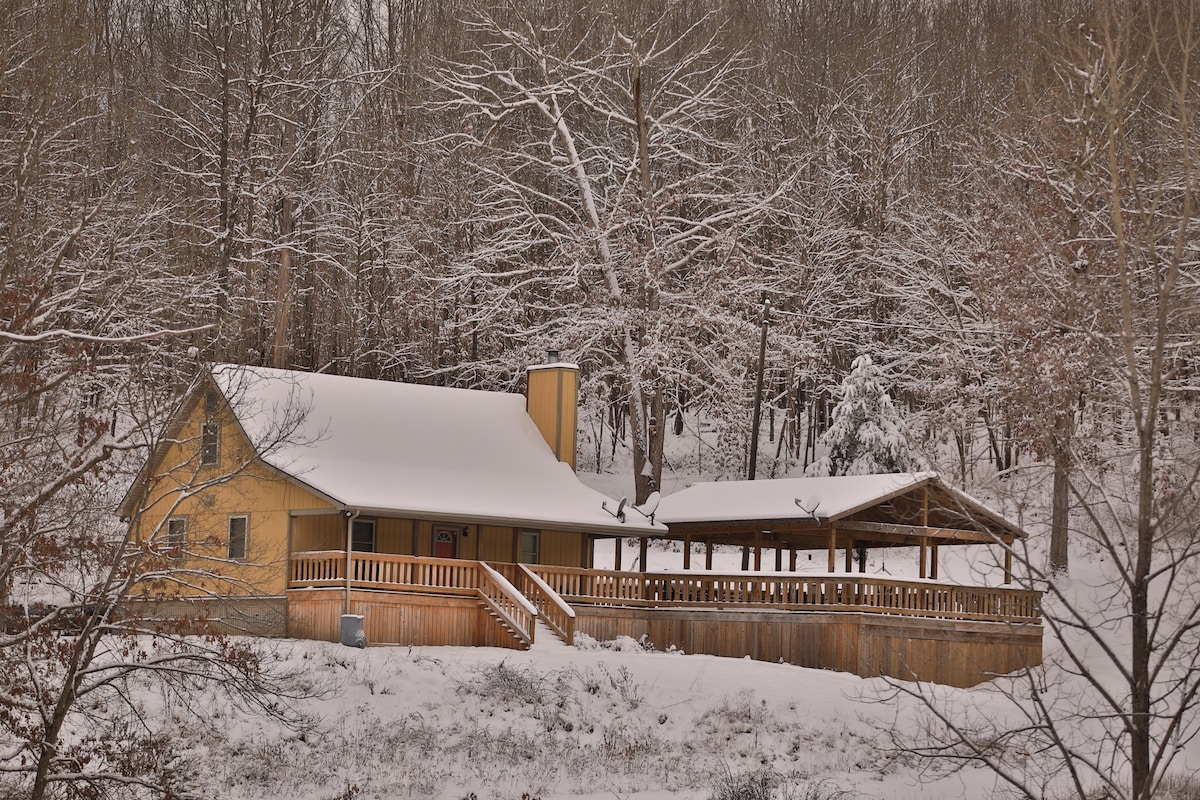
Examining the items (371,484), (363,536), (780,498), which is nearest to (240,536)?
Answer: (363,536)

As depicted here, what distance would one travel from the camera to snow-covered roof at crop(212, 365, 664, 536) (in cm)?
3228

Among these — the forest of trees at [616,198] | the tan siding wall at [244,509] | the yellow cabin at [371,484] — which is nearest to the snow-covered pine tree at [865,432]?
the forest of trees at [616,198]

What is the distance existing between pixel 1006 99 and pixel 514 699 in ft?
79.9

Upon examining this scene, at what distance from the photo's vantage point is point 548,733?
25734 millimetres

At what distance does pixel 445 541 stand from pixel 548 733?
33.7 feet

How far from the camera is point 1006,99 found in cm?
4225

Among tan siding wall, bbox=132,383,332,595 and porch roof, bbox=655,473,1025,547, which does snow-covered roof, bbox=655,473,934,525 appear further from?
tan siding wall, bbox=132,383,332,595

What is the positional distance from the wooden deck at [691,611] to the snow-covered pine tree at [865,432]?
511 inches

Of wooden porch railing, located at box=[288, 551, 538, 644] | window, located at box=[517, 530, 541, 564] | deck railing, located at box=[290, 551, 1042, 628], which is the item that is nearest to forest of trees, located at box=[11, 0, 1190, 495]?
deck railing, located at box=[290, 551, 1042, 628]

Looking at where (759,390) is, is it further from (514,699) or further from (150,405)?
(150,405)

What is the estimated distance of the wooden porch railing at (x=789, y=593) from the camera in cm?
3186

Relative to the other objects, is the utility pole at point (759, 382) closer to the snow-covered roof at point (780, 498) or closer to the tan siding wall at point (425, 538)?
the snow-covered roof at point (780, 498)

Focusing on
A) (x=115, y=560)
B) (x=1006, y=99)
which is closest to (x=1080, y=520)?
(x=1006, y=99)

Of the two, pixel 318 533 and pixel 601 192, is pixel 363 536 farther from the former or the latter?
pixel 601 192
